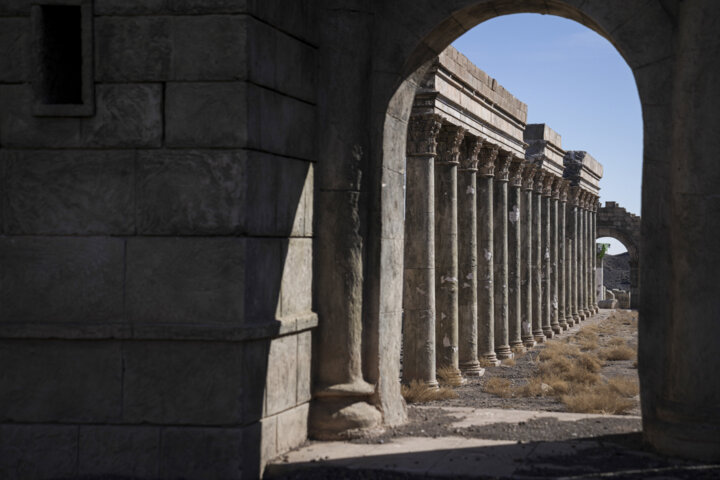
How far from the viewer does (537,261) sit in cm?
2547

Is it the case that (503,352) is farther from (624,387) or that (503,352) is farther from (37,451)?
(37,451)

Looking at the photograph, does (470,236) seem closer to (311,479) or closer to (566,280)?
(311,479)

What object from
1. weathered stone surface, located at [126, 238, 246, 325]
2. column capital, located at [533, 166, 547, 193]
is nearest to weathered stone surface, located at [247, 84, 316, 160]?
weathered stone surface, located at [126, 238, 246, 325]

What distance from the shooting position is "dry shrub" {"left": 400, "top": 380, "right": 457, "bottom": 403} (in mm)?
12164

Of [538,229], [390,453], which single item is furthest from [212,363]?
[538,229]

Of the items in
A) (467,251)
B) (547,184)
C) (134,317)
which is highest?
(547,184)

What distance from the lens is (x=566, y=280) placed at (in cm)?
3369

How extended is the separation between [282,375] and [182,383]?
945 mm

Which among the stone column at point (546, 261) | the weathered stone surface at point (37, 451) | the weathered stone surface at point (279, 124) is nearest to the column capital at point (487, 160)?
the stone column at point (546, 261)

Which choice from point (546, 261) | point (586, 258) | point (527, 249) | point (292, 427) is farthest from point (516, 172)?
point (586, 258)

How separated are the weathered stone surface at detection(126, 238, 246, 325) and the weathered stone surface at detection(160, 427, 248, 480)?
90 cm

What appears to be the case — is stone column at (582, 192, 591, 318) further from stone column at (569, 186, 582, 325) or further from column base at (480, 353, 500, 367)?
column base at (480, 353, 500, 367)

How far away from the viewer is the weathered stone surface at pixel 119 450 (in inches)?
261

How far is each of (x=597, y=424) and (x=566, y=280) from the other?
2598 centimetres
